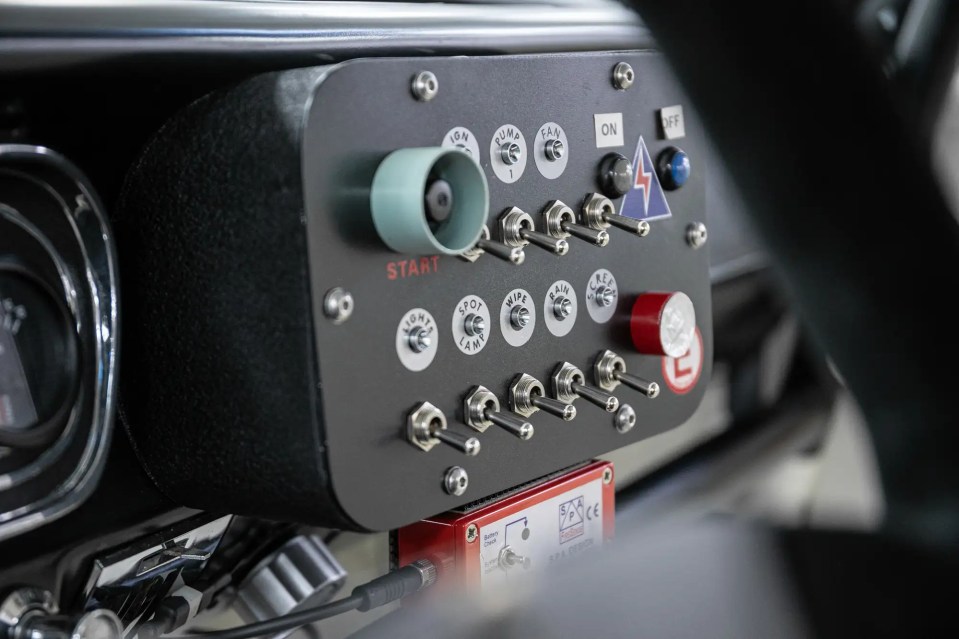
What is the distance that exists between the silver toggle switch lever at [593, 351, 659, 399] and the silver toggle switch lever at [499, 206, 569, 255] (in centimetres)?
12

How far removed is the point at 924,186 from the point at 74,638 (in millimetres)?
579

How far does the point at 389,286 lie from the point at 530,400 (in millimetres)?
155

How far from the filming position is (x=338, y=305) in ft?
2.11

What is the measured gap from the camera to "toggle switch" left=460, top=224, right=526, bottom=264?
0.73m

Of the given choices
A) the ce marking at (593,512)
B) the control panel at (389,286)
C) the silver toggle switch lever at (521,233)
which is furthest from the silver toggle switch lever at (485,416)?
the ce marking at (593,512)

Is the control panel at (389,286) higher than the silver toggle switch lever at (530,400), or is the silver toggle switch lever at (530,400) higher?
the control panel at (389,286)

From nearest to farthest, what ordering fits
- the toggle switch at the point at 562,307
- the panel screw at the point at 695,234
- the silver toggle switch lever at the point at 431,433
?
the silver toggle switch lever at the point at 431,433 → the toggle switch at the point at 562,307 → the panel screw at the point at 695,234

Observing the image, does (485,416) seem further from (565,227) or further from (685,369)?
(685,369)

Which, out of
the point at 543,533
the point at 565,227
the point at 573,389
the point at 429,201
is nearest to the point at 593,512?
the point at 543,533

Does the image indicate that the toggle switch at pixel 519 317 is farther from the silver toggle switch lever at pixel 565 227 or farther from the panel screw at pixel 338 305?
the panel screw at pixel 338 305

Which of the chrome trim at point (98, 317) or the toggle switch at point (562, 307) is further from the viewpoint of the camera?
the toggle switch at point (562, 307)

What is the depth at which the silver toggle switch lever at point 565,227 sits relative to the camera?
80 centimetres

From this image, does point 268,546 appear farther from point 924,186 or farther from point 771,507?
point 924,186

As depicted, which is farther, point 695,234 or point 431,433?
point 695,234
